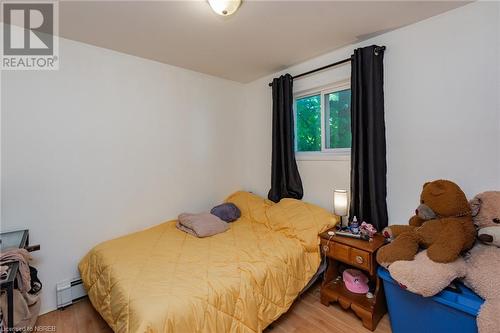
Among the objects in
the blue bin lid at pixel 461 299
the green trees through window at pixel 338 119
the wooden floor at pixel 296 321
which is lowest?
the wooden floor at pixel 296 321

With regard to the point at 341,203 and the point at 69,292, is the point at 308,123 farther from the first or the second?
the point at 69,292

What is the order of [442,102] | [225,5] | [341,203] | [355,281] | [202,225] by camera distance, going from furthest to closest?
[202,225], [341,203], [355,281], [442,102], [225,5]

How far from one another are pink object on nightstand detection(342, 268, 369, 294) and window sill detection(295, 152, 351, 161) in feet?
3.56

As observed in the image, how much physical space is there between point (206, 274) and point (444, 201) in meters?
1.65

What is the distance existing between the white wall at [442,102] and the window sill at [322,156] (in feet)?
0.85

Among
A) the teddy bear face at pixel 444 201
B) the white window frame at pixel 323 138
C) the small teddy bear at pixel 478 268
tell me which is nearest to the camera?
the small teddy bear at pixel 478 268

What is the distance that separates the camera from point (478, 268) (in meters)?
1.33

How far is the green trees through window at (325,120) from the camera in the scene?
2.44 m

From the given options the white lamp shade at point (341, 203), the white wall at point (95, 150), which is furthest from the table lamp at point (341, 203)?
the white wall at point (95, 150)

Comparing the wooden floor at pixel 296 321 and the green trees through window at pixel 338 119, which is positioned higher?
the green trees through window at pixel 338 119

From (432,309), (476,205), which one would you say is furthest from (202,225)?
(476,205)

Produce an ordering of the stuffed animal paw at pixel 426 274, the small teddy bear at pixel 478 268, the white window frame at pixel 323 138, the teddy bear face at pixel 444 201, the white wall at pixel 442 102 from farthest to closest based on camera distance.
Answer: the white window frame at pixel 323 138 → the white wall at pixel 442 102 → the teddy bear face at pixel 444 201 → the stuffed animal paw at pixel 426 274 → the small teddy bear at pixel 478 268

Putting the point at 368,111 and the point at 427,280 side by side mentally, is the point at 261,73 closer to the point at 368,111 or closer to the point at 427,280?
the point at 368,111

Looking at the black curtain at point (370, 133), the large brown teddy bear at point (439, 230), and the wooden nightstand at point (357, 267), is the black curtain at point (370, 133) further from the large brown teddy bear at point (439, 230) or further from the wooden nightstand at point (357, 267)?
the large brown teddy bear at point (439, 230)
